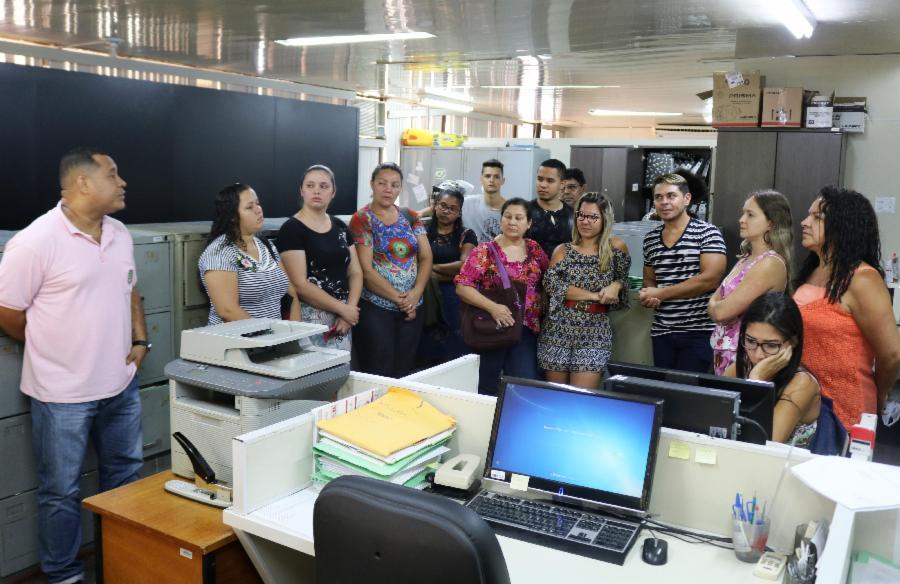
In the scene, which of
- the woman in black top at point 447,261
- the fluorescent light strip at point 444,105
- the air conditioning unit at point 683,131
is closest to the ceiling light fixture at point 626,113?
the fluorescent light strip at point 444,105

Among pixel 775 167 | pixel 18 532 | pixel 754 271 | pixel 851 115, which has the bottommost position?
pixel 18 532

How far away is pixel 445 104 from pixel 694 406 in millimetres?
8743

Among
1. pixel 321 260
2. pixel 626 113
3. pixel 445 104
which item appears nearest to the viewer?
pixel 321 260

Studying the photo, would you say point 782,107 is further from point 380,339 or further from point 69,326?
point 69,326

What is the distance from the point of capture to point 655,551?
1.88 metres

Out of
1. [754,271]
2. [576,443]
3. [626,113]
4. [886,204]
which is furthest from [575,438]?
[626,113]

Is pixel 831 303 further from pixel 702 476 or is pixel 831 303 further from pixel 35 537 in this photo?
pixel 35 537

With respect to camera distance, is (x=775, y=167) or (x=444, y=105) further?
(x=444, y=105)

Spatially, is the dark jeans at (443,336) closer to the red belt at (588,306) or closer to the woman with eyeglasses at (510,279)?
the woman with eyeglasses at (510,279)

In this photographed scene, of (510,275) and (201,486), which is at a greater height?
(510,275)

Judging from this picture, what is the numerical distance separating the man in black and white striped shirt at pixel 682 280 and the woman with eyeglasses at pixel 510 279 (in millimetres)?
551

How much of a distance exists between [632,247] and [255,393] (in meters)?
3.59

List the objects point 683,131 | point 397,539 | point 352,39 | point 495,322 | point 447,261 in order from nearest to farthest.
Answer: point 397,539
point 495,322
point 447,261
point 352,39
point 683,131

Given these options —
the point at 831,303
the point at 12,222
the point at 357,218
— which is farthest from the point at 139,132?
the point at 831,303
